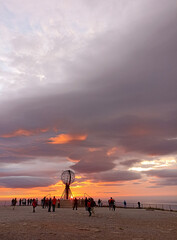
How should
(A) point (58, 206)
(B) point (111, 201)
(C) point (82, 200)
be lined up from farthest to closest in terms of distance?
(C) point (82, 200) → (A) point (58, 206) → (B) point (111, 201)

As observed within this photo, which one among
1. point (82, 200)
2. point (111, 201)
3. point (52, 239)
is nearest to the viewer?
point (52, 239)

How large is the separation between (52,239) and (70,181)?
39920mm

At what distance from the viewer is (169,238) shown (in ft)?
Result: 37.9

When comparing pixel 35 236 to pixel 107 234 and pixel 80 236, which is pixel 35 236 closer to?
pixel 80 236

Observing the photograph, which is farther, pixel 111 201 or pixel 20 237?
pixel 111 201

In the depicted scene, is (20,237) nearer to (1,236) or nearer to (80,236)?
(1,236)

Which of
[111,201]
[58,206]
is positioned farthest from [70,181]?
[111,201]

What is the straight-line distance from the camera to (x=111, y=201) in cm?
3303

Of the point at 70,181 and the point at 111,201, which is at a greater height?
the point at 70,181

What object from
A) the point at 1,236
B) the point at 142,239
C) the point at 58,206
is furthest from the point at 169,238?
the point at 58,206

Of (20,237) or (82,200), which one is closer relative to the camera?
(20,237)

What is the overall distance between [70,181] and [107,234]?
38.5 meters

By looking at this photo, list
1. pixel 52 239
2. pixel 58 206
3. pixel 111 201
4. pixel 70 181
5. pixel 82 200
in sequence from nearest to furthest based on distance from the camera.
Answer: pixel 52 239 < pixel 111 201 < pixel 58 206 < pixel 82 200 < pixel 70 181

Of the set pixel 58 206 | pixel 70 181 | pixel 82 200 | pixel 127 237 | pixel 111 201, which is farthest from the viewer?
pixel 70 181
